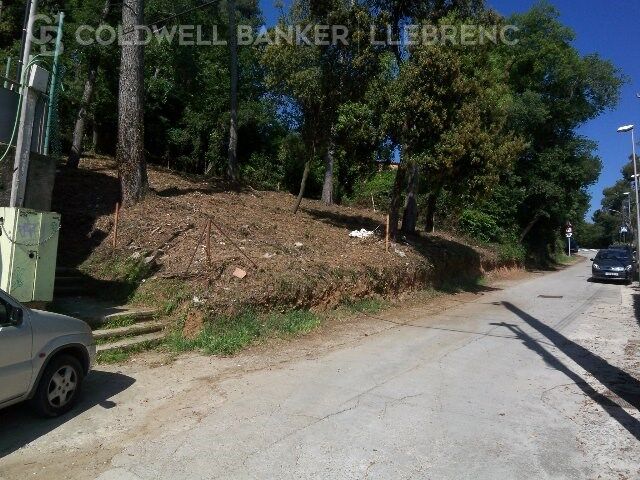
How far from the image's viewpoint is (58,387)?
5398 millimetres

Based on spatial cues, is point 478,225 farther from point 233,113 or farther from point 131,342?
point 131,342

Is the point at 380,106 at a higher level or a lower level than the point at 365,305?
higher

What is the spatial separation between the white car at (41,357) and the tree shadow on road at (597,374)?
19.1ft

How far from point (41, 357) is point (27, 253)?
2790 mm

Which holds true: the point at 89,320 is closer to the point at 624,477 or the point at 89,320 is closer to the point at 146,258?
the point at 146,258

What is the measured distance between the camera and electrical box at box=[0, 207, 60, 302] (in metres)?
7.12

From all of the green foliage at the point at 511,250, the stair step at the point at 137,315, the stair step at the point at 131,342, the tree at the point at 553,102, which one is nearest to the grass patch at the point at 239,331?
the stair step at the point at 131,342

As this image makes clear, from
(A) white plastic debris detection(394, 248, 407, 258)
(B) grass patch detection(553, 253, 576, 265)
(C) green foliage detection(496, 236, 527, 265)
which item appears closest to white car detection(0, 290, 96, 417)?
(A) white plastic debris detection(394, 248, 407, 258)

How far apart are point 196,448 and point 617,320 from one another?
11.8 meters

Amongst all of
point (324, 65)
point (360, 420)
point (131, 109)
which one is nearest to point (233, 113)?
point (324, 65)

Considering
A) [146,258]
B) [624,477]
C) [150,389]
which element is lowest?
[150,389]

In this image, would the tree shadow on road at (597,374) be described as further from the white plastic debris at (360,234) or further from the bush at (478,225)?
the bush at (478,225)

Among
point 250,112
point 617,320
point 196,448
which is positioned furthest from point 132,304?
point 250,112

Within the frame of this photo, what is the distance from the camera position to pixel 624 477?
429 cm
